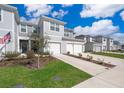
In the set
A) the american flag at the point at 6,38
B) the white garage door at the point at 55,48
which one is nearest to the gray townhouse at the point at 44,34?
the white garage door at the point at 55,48

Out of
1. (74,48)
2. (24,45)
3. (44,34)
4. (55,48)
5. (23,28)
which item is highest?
(23,28)

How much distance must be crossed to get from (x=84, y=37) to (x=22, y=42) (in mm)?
27080

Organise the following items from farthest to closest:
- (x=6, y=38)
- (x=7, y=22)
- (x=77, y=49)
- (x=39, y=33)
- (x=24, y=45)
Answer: (x=77, y=49)
(x=24, y=45)
(x=39, y=33)
(x=7, y=22)
(x=6, y=38)

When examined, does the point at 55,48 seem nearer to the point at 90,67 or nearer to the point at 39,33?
the point at 39,33

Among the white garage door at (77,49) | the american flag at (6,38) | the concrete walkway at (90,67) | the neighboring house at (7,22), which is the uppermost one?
the neighboring house at (7,22)

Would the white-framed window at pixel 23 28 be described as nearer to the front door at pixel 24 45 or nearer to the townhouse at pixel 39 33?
the townhouse at pixel 39 33

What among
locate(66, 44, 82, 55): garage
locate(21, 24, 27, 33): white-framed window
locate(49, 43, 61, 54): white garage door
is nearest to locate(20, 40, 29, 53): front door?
locate(21, 24, 27, 33): white-framed window

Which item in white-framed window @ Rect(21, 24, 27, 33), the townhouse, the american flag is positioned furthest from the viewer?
white-framed window @ Rect(21, 24, 27, 33)

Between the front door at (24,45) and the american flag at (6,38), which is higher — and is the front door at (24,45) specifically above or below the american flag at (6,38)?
below

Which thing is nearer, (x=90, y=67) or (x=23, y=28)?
(x=90, y=67)

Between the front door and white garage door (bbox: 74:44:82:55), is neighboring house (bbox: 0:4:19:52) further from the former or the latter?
white garage door (bbox: 74:44:82:55)

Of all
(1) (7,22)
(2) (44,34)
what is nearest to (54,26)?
(2) (44,34)

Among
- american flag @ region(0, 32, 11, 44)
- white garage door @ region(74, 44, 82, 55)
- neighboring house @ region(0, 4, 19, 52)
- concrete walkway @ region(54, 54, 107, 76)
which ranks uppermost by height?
neighboring house @ region(0, 4, 19, 52)

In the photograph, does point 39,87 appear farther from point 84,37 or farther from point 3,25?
point 84,37
